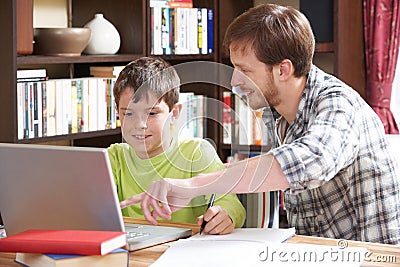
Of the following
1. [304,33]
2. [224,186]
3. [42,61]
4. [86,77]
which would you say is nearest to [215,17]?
[86,77]

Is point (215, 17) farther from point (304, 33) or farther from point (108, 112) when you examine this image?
point (304, 33)

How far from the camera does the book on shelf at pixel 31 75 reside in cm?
315

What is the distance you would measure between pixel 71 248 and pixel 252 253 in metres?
0.37

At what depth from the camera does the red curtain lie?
12.1 feet

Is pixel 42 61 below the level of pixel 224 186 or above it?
above

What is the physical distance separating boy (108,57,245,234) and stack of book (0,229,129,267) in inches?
18.4

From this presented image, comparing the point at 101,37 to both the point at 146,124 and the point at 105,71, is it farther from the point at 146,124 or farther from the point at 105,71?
the point at 146,124

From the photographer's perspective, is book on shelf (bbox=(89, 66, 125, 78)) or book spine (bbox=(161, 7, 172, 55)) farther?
book spine (bbox=(161, 7, 172, 55))

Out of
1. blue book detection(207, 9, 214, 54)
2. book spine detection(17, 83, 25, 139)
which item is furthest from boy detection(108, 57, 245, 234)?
blue book detection(207, 9, 214, 54)

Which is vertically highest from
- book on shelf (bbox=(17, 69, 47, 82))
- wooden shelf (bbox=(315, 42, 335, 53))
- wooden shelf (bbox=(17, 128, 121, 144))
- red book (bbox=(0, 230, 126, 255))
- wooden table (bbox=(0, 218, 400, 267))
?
wooden shelf (bbox=(315, 42, 335, 53))

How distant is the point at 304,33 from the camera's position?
1.99m

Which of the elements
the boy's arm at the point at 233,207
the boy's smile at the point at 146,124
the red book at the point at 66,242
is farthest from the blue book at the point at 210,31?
the red book at the point at 66,242

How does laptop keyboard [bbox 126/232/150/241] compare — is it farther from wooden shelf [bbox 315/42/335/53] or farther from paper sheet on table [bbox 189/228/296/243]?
wooden shelf [bbox 315/42/335/53]

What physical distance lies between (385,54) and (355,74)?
17 cm
